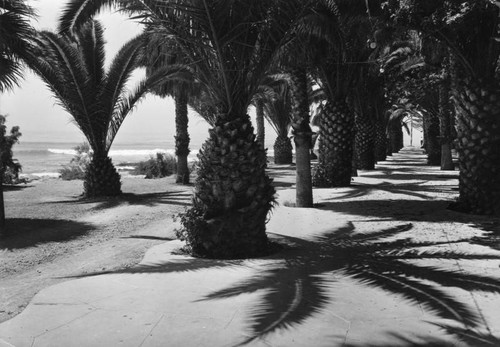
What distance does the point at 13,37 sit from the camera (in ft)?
33.3

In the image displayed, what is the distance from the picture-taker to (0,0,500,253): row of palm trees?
274 inches

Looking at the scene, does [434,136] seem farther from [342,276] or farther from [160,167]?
[342,276]

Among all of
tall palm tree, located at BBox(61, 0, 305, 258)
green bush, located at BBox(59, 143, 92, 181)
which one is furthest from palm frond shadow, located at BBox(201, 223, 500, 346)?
green bush, located at BBox(59, 143, 92, 181)

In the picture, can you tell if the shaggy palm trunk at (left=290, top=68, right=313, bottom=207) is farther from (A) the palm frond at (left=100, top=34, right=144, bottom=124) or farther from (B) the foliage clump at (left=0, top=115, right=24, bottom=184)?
(B) the foliage clump at (left=0, top=115, right=24, bottom=184)

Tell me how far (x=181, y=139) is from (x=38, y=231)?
10.3 meters

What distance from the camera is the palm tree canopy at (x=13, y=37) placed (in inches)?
394

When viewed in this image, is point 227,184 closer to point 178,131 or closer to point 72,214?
point 72,214

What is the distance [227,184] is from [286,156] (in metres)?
23.4

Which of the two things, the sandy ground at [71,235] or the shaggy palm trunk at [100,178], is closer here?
the sandy ground at [71,235]

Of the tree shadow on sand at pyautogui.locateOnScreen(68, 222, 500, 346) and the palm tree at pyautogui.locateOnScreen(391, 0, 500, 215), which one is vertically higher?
the palm tree at pyautogui.locateOnScreen(391, 0, 500, 215)

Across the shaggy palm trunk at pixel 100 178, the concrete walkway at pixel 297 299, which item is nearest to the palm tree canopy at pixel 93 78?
the shaggy palm trunk at pixel 100 178

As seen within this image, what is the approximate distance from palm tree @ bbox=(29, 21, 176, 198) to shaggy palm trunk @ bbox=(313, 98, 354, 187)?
5.06 m

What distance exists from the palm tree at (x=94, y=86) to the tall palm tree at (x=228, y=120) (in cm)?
803

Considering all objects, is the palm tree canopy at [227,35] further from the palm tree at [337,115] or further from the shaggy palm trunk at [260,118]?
the shaggy palm trunk at [260,118]
